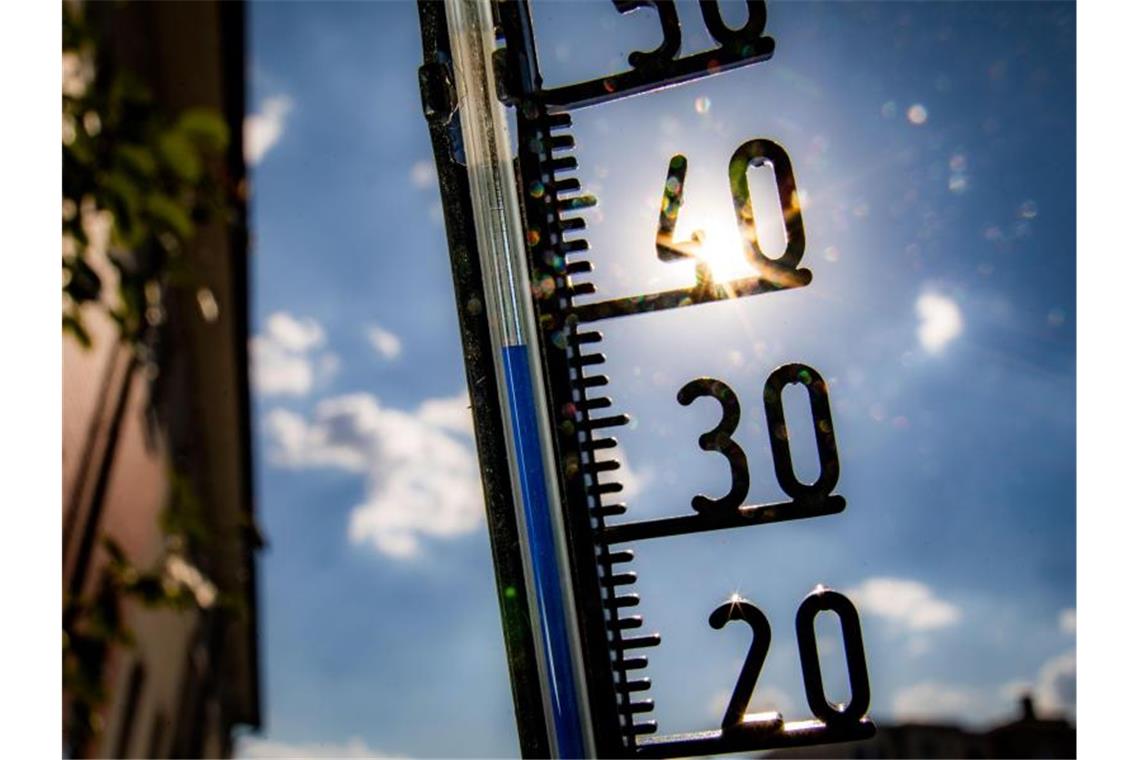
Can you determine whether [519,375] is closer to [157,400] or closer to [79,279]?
[79,279]

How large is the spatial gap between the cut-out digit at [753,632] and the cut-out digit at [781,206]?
614 mm

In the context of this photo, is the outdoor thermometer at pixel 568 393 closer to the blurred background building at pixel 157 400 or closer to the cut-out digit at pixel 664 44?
the cut-out digit at pixel 664 44

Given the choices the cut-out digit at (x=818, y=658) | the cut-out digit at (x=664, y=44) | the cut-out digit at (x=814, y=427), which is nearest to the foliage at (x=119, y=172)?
the cut-out digit at (x=664, y=44)

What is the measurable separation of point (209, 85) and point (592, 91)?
8529 millimetres

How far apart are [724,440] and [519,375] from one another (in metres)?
0.48

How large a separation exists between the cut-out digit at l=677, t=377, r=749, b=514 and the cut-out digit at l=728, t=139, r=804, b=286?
0.23 m

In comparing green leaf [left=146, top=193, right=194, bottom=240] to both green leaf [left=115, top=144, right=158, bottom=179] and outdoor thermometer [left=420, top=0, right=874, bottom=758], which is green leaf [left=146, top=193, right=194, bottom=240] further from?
outdoor thermometer [left=420, top=0, right=874, bottom=758]

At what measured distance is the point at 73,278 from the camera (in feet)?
7.80

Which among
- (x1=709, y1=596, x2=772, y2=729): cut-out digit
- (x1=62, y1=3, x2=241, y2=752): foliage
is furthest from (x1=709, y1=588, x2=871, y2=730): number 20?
(x1=62, y1=3, x2=241, y2=752): foliage

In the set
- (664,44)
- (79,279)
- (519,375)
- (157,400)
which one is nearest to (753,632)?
(519,375)

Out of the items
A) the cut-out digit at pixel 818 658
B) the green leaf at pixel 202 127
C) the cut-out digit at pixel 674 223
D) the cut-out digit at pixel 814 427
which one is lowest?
the cut-out digit at pixel 818 658

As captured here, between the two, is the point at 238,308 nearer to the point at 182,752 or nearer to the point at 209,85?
the point at 209,85

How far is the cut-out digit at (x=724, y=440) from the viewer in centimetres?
165

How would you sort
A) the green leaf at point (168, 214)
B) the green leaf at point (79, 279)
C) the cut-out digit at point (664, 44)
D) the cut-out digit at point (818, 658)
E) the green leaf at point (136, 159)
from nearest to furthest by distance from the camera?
the cut-out digit at point (818, 658)
the cut-out digit at point (664, 44)
the green leaf at point (79, 279)
the green leaf at point (136, 159)
the green leaf at point (168, 214)
